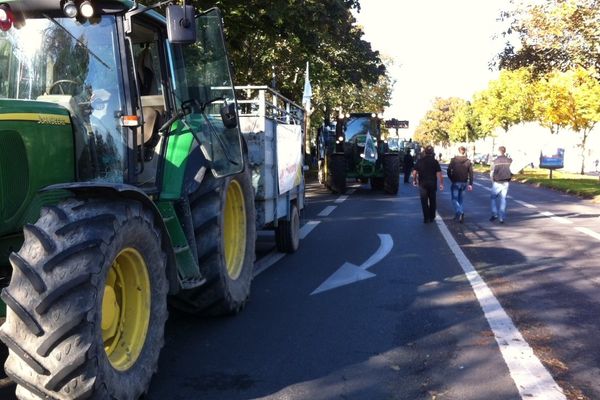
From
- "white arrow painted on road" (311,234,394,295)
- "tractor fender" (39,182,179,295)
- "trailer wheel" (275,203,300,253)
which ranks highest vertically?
"tractor fender" (39,182,179,295)

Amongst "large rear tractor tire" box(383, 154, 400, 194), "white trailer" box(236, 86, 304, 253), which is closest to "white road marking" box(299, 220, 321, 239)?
"white trailer" box(236, 86, 304, 253)

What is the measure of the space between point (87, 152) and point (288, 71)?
71.8 feet

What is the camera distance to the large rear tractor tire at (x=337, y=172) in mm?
22297

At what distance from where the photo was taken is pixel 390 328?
5754 millimetres

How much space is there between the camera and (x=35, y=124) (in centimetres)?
376

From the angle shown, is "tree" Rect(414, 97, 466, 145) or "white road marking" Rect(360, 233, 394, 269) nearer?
"white road marking" Rect(360, 233, 394, 269)

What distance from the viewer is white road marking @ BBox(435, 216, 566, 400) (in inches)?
169

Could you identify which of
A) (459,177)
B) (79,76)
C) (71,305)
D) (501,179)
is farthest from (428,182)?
(71,305)

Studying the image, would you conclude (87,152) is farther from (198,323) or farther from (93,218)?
(198,323)

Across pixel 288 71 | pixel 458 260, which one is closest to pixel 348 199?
pixel 288 71

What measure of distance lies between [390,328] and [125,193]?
297 centimetres

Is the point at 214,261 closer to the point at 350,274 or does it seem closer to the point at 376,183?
the point at 350,274

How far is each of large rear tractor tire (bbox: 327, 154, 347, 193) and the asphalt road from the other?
11.1 meters

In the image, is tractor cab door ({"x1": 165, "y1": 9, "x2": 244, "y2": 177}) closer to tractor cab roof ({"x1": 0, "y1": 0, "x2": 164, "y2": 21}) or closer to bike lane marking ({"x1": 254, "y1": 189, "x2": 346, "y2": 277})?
tractor cab roof ({"x1": 0, "y1": 0, "x2": 164, "y2": 21})
